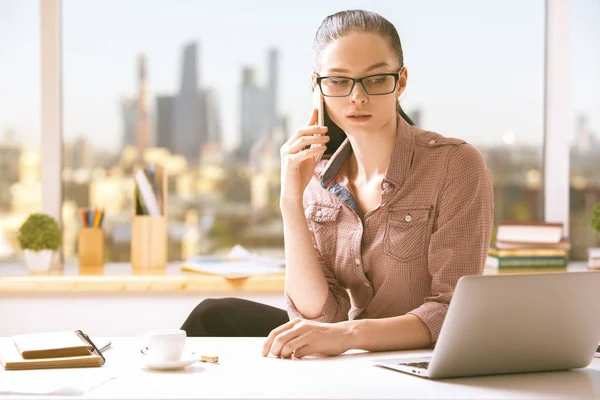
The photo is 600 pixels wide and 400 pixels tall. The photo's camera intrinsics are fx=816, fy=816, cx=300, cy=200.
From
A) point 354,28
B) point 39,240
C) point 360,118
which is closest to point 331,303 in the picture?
point 360,118

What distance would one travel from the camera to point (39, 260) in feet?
10.9

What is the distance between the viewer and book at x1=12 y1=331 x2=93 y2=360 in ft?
4.99

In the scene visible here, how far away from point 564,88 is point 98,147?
2077 mm

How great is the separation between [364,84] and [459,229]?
418 millimetres

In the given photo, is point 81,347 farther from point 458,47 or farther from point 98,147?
point 458,47

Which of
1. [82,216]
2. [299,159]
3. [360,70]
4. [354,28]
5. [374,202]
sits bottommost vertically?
[82,216]

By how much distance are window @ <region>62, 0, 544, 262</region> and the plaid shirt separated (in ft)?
4.69

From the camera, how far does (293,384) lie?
1347 mm

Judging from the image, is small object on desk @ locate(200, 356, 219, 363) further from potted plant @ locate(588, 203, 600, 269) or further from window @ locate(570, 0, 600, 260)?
window @ locate(570, 0, 600, 260)

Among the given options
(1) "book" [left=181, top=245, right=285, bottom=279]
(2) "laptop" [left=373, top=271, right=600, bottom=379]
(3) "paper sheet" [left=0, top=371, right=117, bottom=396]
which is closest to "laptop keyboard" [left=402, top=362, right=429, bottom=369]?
(2) "laptop" [left=373, top=271, right=600, bottom=379]

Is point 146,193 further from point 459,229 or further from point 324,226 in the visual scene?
point 459,229

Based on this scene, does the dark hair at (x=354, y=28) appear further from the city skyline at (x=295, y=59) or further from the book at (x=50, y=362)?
the city skyline at (x=295, y=59)

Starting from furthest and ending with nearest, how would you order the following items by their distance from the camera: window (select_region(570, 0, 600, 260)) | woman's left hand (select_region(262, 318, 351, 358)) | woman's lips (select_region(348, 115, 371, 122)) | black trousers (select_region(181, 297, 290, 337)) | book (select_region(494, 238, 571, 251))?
1. window (select_region(570, 0, 600, 260))
2. book (select_region(494, 238, 571, 251))
3. black trousers (select_region(181, 297, 290, 337))
4. woman's lips (select_region(348, 115, 371, 122))
5. woman's left hand (select_region(262, 318, 351, 358))

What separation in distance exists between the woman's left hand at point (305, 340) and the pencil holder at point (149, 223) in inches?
69.6
